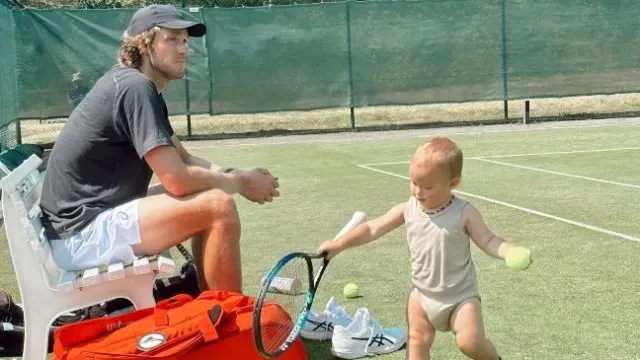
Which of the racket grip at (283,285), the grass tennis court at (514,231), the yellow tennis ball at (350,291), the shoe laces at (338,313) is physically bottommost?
the grass tennis court at (514,231)

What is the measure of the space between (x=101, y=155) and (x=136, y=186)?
20cm

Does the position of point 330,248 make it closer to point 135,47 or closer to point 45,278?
point 45,278

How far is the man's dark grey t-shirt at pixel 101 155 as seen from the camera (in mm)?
3980

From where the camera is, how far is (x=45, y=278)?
12.3 ft

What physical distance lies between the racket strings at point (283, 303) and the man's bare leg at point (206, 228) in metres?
0.41

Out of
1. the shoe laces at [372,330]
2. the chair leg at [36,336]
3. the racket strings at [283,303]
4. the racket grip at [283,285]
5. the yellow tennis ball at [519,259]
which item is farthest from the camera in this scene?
the shoe laces at [372,330]

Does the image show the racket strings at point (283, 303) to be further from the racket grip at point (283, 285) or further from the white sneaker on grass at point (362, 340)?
the white sneaker on grass at point (362, 340)

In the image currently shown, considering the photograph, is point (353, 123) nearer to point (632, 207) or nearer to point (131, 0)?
point (632, 207)

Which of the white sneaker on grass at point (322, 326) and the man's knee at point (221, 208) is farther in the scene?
the white sneaker on grass at point (322, 326)

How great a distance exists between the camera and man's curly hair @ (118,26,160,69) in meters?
4.27

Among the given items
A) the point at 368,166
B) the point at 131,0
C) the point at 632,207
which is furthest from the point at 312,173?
the point at 131,0

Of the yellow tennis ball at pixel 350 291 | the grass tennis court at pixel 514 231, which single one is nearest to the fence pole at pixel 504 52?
the grass tennis court at pixel 514 231

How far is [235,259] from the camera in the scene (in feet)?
12.9

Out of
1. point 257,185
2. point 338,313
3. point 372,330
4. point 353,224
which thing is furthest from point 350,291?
point 353,224
